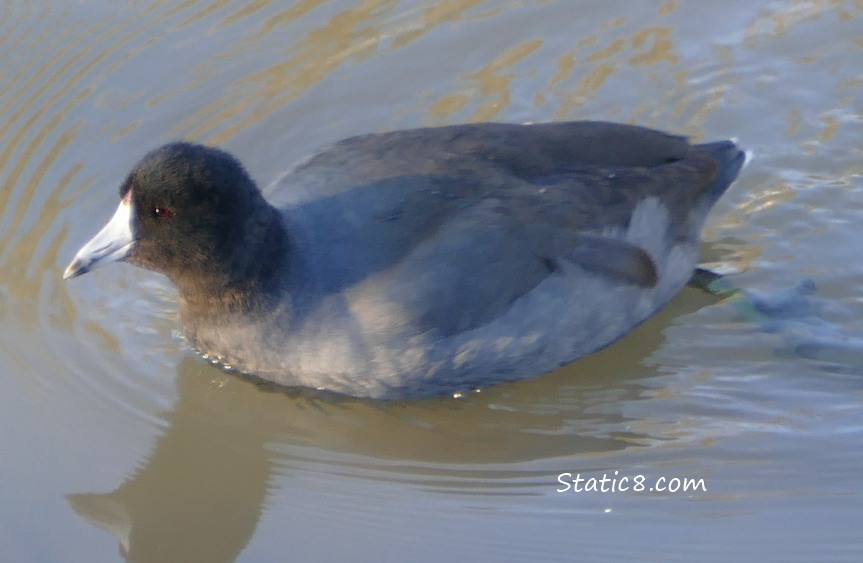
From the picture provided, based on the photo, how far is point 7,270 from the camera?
212 inches

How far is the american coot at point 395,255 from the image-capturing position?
14.7 ft

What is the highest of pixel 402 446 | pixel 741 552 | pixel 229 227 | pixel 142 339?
pixel 229 227

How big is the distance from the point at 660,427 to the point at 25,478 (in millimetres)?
2243

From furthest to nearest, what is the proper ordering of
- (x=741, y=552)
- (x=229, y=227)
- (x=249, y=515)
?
(x=229, y=227)
(x=249, y=515)
(x=741, y=552)

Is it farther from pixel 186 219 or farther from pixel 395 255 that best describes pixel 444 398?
pixel 186 219

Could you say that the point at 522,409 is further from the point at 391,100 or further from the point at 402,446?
the point at 391,100

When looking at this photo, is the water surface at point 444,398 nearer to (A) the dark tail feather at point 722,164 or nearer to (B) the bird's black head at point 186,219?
(A) the dark tail feather at point 722,164

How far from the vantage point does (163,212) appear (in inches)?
175

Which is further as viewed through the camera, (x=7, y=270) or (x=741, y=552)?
(x=7, y=270)

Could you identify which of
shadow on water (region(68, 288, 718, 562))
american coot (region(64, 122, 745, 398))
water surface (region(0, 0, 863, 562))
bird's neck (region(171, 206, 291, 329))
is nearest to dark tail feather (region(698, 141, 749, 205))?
water surface (region(0, 0, 863, 562))

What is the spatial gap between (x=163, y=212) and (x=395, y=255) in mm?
828

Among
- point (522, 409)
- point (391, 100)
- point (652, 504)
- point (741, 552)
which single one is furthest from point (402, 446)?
point (391, 100)

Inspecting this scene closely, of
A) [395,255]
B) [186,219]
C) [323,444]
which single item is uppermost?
[186,219]

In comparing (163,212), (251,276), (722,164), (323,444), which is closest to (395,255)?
(251,276)
